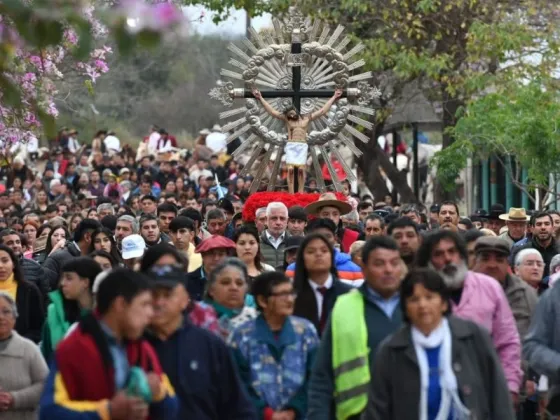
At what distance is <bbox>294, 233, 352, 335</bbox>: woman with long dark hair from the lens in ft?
34.2

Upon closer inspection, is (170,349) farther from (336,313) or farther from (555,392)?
(555,392)

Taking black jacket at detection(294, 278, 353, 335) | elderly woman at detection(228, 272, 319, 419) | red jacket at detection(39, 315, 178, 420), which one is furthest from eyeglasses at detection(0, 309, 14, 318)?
red jacket at detection(39, 315, 178, 420)

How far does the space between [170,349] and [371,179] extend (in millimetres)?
24207

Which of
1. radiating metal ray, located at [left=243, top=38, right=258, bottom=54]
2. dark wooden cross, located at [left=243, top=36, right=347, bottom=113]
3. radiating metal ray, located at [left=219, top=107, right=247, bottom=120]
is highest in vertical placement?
radiating metal ray, located at [left=243, top=38, right=258, bottom=54]

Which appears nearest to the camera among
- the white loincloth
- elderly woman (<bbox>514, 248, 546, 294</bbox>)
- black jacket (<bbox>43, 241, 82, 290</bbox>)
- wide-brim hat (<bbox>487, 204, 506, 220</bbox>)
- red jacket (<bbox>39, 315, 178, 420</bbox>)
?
red jacket (<bbox>39, 315, 178, 420</bbox>)

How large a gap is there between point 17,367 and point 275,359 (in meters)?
1.81

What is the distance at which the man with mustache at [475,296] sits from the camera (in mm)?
9750

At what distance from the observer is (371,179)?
1283 inches

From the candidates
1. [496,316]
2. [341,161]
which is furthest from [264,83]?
[496,316]

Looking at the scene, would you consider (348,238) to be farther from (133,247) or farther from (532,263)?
(532,263)

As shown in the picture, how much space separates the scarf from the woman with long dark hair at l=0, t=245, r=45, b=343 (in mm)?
4520

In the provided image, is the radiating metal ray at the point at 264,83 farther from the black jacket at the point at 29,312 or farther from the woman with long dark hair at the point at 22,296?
the black jacket at the point at 29,312

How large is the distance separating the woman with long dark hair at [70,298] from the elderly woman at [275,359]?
1.38m

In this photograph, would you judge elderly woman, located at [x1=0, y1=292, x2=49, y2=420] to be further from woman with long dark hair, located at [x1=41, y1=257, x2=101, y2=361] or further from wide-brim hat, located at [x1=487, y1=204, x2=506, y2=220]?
wide-brim hat, located at [x1=487, y1=204, x2=506, y2=220]
